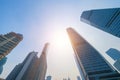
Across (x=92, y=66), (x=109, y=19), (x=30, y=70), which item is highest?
(x=109, y=19)

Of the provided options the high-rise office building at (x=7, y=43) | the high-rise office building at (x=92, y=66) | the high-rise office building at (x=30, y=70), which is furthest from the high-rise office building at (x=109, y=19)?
the high-rise office building at (x=7, y=43)

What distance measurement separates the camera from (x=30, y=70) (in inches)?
4469

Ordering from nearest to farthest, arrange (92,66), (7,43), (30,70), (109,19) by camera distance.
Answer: (92,66) → (7,43) → (109,19) → (30,70)

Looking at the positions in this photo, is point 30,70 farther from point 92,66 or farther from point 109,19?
point 109,19

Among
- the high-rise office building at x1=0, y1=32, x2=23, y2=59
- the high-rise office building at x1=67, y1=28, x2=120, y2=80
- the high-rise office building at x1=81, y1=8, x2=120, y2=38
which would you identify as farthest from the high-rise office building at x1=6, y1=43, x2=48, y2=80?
the high-rise office building at x1=81, y1=8, x2=120, y2=38

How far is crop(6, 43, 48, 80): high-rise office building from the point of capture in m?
101

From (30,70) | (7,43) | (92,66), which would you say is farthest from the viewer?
(30,70)

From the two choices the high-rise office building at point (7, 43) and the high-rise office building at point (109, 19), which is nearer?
the high-rise office building at point (7, 43)

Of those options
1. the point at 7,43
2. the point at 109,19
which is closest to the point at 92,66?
the point at 109,19

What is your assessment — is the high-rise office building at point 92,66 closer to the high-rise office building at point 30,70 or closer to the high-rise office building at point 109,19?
the high-rise office building at point 109,19

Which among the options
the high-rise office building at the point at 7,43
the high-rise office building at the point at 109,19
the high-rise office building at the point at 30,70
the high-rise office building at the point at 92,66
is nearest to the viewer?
the high-rise office building at the point at 92,66

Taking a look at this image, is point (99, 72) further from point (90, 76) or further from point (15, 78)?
point (15, 78)

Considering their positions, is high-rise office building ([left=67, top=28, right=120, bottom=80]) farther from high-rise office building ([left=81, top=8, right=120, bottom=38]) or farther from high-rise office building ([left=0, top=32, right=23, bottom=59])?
high-rise office building ([left=0, top=32, right=23, bottom=59])

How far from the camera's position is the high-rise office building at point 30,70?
332 ft
